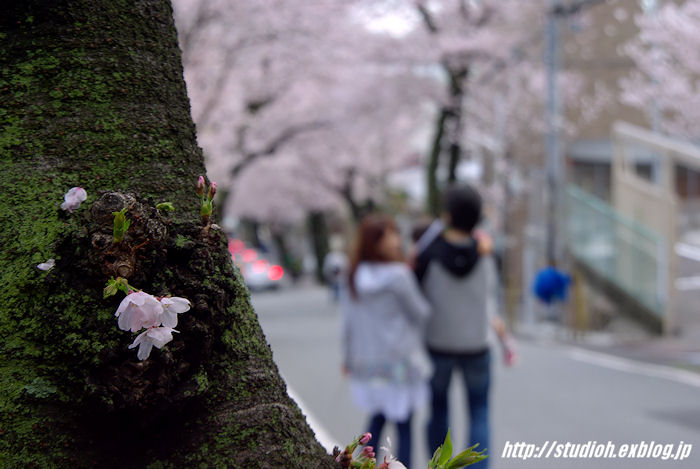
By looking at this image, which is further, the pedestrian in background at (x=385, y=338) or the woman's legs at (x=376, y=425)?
the woman's legs at (x=376, y=425)

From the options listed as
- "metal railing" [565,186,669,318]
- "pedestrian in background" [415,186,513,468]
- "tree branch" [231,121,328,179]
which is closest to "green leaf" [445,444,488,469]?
"pedestrian in background" [415,186,513,468]

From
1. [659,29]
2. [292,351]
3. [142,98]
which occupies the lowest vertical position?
[292,351]

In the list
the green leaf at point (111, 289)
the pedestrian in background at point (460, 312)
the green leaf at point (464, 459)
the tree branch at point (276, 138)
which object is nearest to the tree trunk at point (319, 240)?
the tree branch at point (276, 138)

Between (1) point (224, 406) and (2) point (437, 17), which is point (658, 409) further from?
(2) point (437, 17)

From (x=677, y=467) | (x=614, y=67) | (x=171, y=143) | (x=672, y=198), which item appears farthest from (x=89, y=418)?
(x=614, y=67)

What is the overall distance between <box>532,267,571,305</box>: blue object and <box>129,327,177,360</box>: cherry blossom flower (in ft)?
42.4

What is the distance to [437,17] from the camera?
2177cm

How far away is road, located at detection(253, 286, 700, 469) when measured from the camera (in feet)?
22.8

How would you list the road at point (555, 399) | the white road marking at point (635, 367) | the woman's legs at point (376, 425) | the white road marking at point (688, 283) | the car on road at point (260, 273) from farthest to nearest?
1. the car on road at point (260, 273)
2. the white road marking at point (688, 283)
3. the white road marking at point (635, 367)
4. the road at point (555, 399)
5. the woman's legs at point (376, 425)

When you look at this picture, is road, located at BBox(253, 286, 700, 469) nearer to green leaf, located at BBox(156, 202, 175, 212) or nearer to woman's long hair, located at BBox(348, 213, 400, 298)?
woman's long hair, located at BBox(348, 213, 400, 298)

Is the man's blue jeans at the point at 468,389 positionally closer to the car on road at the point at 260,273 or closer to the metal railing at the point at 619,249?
the metal railing at the point at 619,249

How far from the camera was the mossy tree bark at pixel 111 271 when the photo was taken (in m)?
1.28

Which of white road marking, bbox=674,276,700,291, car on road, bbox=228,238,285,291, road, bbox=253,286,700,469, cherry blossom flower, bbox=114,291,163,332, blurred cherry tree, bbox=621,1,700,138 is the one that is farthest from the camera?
car on road, bbox=228,238,285,291

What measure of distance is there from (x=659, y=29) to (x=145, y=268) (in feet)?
52.3
